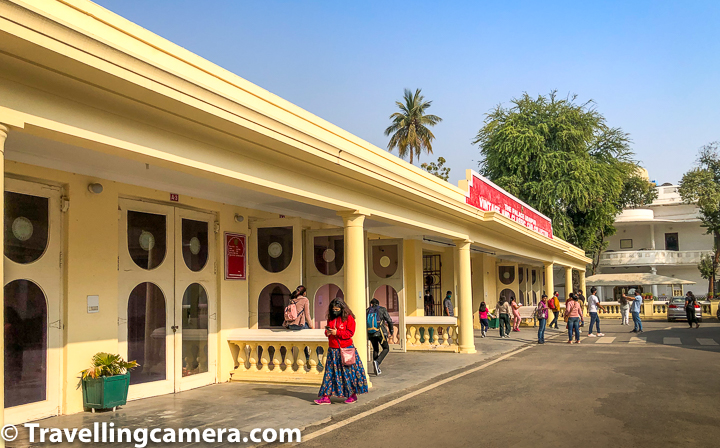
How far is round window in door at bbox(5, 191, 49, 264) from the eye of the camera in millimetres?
7836

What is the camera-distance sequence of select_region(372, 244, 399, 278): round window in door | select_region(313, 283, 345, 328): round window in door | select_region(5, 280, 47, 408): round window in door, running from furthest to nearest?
1. select_region(372, 244, 399, 278): round window in door
2. select_region(313, 283, 345, 328): round window in door
3. select_region(5, 280, 47, 408): round window in door

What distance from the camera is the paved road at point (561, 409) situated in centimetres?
687

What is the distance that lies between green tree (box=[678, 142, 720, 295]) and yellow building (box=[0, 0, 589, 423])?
117 ft

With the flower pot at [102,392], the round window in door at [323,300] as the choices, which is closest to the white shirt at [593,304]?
the round window in door at [323,300]

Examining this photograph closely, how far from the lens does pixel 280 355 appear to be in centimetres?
1152

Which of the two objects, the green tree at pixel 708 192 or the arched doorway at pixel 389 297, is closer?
the arched doorway at pixel 389 297

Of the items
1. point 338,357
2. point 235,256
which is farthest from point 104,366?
point 235,256

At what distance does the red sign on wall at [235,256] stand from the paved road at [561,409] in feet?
13.3

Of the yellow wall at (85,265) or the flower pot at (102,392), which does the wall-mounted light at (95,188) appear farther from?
the flower pot at (102,392)

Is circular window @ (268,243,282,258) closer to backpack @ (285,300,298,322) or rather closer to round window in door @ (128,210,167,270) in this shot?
backpack @ (285,300,298,322)

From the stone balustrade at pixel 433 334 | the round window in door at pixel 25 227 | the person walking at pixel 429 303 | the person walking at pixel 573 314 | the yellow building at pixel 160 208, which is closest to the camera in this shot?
the yellow building at pixel 160 208

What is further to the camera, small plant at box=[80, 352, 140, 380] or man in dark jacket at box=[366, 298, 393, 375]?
man in dark jacket at box=[366, 298, 393, 375]

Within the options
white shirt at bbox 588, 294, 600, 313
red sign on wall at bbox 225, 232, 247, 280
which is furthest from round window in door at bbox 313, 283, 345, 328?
white shirt at bbox 588, 294, 600, 313

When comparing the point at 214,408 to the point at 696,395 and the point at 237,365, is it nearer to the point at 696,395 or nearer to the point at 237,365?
the point at 237,365
